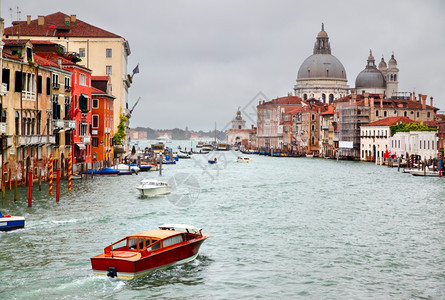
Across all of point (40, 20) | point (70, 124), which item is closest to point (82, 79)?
point (70, 124)

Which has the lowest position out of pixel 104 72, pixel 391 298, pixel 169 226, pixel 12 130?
pixel 391 298

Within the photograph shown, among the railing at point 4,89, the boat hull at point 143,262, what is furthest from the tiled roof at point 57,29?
the boat hull at point 143,262

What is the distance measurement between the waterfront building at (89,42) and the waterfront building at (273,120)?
7343cm

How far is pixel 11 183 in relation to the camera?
104ft

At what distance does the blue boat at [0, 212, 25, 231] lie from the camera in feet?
68.7

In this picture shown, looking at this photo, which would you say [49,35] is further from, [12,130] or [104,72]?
[12,130]

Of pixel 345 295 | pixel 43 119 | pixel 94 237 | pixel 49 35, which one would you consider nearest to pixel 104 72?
pixel 49 35

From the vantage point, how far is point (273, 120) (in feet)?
485

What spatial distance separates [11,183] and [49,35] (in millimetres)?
33495

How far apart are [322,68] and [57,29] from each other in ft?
321

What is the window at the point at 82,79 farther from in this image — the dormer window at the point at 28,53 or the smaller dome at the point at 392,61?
the smaller dome at the point at 392,61

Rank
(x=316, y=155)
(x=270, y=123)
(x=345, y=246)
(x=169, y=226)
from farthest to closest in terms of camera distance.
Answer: (x=270, y=123), (x=316, y=155), (x=345, y=246), (x=169, y=226)

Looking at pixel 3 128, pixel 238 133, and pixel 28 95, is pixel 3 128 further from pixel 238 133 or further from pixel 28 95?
pixel 238 133

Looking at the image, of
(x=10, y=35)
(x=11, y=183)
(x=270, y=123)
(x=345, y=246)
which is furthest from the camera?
(x=270, y=123)
